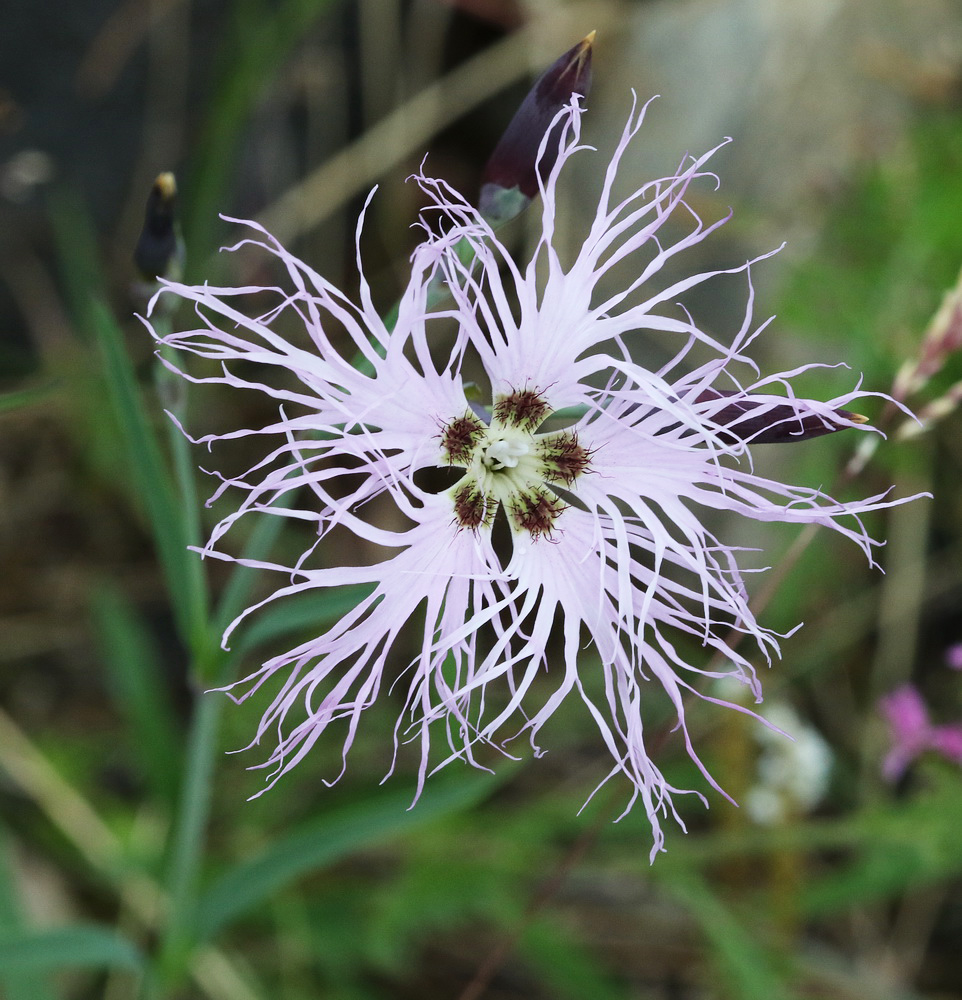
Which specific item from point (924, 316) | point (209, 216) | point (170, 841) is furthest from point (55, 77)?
point (924, 316)

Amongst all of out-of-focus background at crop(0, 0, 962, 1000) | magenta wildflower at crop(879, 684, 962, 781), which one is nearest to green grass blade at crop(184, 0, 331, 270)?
out-of-focus background at crop(0, 0, 962, 1000)

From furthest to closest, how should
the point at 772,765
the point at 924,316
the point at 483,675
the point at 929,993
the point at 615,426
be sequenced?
the point at 929,993, the point at 924,316, the point at 772,765, the point at 615,426, the point at 483,675

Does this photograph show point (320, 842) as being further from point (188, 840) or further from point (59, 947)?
point (59, 947)

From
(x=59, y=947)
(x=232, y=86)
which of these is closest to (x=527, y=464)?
(x=59, y=947)

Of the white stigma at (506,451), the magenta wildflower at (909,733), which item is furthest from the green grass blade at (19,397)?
the magenta wildflower at (909,733)

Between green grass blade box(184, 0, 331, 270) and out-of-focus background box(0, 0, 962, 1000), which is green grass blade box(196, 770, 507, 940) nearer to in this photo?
out-of-focus background box(0, 0, 962, 1000)

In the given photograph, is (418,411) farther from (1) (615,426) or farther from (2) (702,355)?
(2) (702,355)
